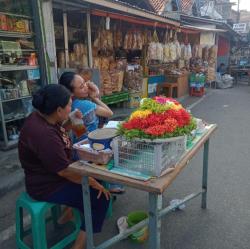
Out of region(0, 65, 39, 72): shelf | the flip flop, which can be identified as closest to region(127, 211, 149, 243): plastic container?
the flip flop

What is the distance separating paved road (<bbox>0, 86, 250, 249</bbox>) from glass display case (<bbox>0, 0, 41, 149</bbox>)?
2.61 metres

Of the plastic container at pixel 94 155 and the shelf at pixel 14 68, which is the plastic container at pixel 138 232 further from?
the shelf at pixel 14 68

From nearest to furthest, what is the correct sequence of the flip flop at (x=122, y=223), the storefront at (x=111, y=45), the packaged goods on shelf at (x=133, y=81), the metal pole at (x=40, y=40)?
1. the flip flop at (x=122, y=223)
2. the metal pole at (x=40, y=40)
3. the storefront at (x=111, y=45)
4. the packaged goods on shelf at (x=133, y=81)

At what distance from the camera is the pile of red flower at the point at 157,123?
5.60ft

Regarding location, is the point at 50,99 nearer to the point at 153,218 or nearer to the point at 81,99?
the point at 81,99

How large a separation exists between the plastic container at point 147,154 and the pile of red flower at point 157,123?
42 millimetres

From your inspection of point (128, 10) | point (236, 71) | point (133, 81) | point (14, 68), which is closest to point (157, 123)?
point (14, 68)

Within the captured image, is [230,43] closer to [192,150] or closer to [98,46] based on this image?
[98,46]

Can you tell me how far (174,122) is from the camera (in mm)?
1803

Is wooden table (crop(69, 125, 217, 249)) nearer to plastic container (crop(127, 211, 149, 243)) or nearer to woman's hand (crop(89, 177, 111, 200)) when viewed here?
woman's hand (crop(89, 177, 111, 200))

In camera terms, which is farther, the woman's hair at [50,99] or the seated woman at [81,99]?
the seated woman at [81,99]

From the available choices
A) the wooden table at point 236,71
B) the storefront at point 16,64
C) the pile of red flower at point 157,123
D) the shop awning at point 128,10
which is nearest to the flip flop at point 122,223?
the pile of red flower at point 157,123

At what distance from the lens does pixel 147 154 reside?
171cm

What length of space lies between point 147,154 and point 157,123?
22 centimetres
